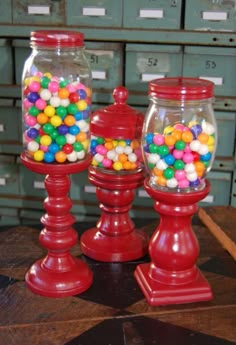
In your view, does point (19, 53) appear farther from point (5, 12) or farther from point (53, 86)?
point (53, 86)

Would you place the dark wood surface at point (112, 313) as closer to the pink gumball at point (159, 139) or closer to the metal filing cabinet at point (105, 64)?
the pink gumball at point (159, 139)

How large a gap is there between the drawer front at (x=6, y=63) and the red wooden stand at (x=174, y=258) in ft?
2.79

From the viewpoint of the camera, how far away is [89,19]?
145 cm

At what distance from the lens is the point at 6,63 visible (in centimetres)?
154

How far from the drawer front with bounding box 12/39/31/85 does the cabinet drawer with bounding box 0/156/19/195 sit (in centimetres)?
26

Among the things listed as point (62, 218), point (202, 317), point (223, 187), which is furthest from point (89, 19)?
point (202, 317)

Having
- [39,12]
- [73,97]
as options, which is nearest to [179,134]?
[73,97]

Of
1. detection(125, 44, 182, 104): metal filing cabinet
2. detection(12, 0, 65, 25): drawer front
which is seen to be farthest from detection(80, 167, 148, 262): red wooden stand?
detection(12, 0, 65, 25): drawer front

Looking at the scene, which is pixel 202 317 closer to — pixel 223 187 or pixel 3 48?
pixel 223 187

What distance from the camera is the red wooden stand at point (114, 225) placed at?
3.12 ft

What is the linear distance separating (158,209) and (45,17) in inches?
34.5

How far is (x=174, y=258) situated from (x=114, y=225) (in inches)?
7.5

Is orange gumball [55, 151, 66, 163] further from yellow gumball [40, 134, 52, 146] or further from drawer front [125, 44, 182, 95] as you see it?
drawer front [125, 44, 182, 95]

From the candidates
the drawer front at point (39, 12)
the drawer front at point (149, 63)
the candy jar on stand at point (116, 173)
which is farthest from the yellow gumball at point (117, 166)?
the drawer front at point (39, 12)
